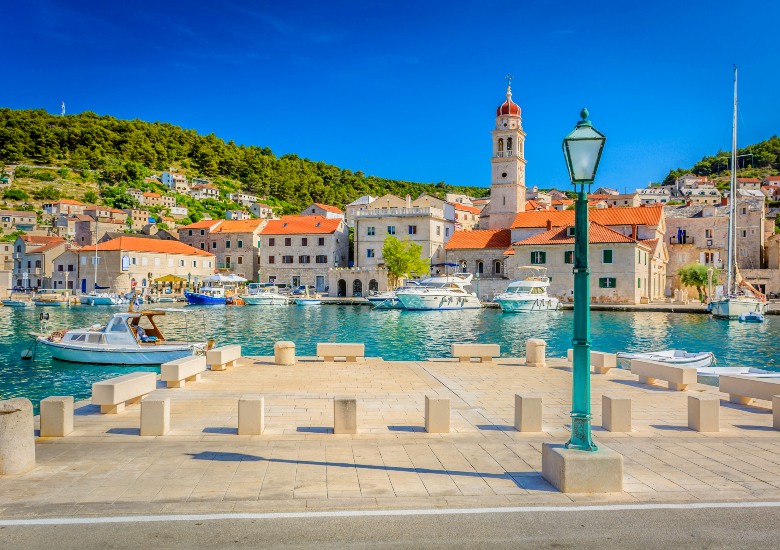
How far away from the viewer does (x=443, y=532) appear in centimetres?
592

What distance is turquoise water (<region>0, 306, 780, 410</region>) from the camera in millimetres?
23784

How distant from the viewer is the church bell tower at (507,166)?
78.0 m

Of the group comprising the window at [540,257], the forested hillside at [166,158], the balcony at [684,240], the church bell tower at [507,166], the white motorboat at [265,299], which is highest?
the forested hillside at [166,158]

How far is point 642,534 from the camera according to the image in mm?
5867

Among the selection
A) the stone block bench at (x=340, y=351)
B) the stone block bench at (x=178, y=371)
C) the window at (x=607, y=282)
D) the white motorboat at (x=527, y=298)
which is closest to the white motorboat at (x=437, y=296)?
the white motorboat at (x=527, y=298)

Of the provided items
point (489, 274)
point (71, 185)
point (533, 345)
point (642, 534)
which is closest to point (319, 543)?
point (642, 534)

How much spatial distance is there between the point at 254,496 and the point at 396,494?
5.38 ft

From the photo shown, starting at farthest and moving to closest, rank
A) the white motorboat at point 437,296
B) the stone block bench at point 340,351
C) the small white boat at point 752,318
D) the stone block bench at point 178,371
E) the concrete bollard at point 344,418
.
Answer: the white motorboat at point 437,296 < the small white boat at point 752,318 < the stone block bench at point 340,351 < the stone block bench at point 178,371 < the concrete bollard at point 344,418

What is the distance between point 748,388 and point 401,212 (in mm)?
67140

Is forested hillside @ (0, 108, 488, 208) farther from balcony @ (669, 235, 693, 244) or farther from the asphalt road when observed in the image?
the asphalt road

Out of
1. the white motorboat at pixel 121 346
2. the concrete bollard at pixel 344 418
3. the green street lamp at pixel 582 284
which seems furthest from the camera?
the white motorboat at pixel 121 346

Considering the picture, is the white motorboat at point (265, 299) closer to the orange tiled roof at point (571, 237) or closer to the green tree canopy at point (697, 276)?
the orange tiled roof at point (571, 237)

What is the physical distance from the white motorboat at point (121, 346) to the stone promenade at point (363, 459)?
11.3 meters

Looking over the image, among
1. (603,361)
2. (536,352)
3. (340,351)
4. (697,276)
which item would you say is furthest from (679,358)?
(697,276)
